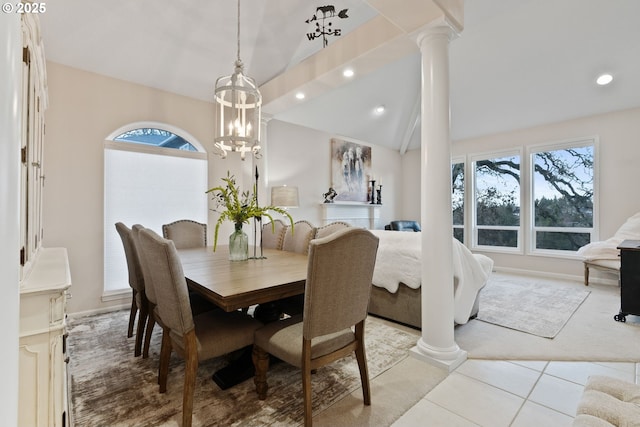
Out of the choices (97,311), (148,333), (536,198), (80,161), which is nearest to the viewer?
(148,333)

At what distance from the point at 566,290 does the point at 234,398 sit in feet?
15.6

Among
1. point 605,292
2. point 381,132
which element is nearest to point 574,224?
point 605,292

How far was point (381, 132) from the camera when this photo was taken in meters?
6.50

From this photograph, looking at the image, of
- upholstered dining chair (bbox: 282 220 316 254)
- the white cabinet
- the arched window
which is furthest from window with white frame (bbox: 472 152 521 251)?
the white cabinet

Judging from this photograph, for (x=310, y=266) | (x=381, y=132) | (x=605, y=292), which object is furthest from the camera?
(x=381, y=132)

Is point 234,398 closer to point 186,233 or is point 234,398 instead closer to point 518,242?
point 186,233

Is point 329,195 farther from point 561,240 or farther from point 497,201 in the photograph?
point 561,240

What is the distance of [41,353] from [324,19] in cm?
391

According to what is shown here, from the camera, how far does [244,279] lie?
182 centimetres

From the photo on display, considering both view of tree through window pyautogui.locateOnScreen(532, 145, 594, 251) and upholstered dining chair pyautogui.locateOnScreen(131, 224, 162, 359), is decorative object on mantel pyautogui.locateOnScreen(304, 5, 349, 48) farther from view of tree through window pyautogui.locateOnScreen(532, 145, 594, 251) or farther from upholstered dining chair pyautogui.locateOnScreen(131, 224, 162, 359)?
view of tree through window pyautogui.locateOnScreen(532, 145, 594, 251)

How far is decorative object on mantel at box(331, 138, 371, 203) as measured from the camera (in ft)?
19.4

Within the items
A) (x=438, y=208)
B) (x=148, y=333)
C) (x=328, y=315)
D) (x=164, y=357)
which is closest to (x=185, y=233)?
(x=148, y=333)

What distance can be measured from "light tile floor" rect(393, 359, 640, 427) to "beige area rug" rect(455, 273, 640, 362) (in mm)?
110

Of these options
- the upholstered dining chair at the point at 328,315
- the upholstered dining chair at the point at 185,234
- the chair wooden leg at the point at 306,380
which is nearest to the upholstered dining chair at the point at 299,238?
the upholstered dining chair at the point at 185,234
